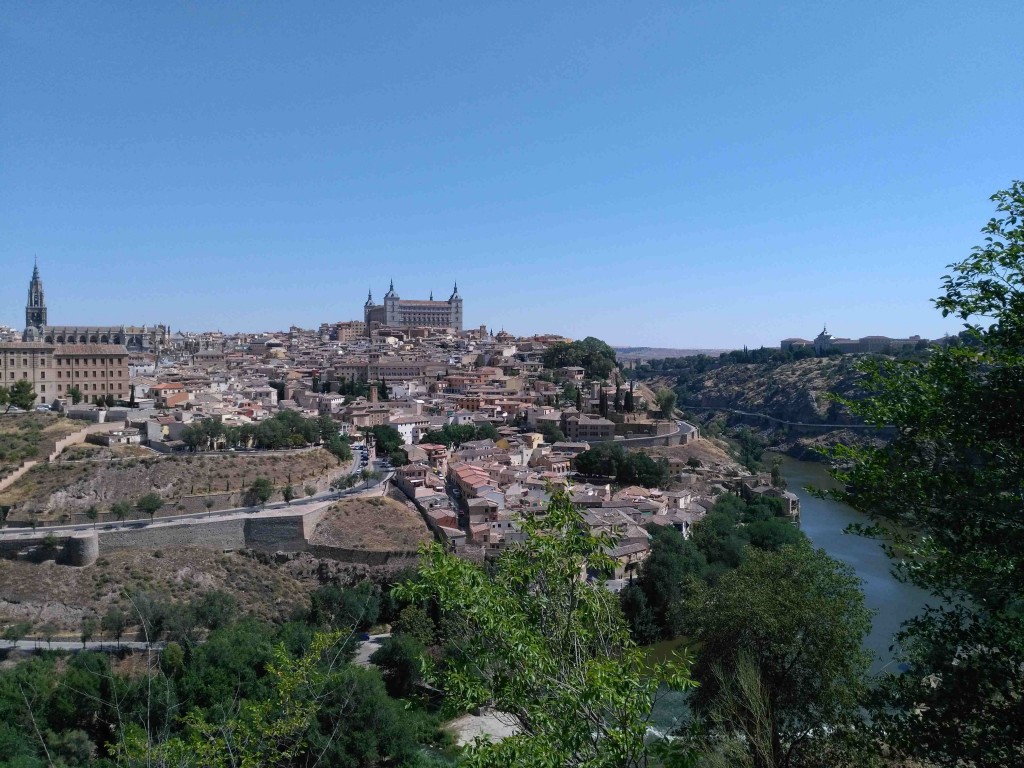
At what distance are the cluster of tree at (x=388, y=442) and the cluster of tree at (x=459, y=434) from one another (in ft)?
3.68

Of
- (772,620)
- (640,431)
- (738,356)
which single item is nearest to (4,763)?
(772,620)

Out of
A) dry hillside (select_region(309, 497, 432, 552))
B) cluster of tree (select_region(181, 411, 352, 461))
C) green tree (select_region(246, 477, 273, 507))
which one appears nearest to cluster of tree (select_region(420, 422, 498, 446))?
cluster of tree (select_region(181, 411, 352, 461))

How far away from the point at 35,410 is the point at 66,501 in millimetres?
7292

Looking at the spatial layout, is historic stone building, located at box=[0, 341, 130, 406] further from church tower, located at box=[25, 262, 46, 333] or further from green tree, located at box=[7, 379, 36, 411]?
church tower, located at box=[25, 262, 46, 333]

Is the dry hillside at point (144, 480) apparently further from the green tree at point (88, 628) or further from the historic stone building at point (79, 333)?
the historic stone building at point (79, 333)

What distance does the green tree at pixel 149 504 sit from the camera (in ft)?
53.8

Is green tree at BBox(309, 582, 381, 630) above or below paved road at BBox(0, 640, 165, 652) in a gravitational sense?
above

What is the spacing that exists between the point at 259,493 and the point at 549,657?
16.4 metres

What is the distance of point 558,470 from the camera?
23328 millimetres

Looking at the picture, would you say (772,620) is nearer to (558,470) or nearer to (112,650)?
(112,650)

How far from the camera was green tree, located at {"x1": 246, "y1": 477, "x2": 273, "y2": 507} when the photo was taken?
1795 cm

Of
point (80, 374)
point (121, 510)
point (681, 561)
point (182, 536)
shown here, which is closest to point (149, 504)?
point (121, 510)

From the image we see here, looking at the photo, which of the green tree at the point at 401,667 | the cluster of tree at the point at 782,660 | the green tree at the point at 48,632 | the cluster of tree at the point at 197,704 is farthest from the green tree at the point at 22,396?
the cluster of tree at the point at 782,660

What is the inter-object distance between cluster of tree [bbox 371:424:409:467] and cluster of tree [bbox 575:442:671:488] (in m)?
5.87
